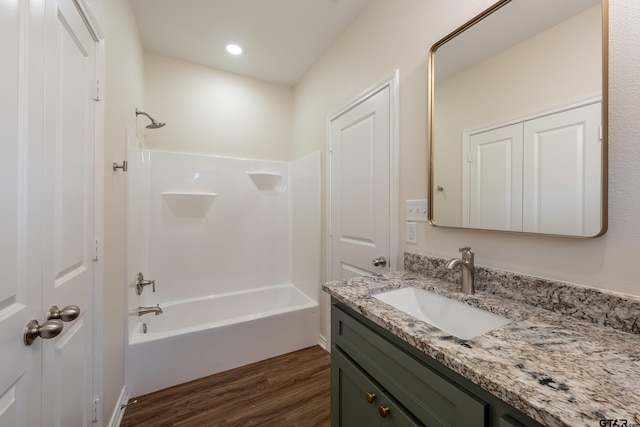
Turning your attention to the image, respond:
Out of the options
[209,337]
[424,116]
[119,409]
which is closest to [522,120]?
[424,116]

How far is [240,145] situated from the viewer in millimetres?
2812

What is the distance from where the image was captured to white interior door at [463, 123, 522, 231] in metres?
0.97

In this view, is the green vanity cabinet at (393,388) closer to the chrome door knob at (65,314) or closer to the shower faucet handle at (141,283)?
the chrome door knob at (65,314)

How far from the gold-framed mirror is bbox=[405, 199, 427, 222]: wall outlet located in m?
0.06

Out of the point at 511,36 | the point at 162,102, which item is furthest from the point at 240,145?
the point at 511,36

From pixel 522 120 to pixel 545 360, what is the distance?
0.84 m

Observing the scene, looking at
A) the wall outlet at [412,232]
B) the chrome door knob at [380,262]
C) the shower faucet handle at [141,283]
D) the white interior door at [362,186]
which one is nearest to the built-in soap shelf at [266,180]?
the white interior door at [362,186]

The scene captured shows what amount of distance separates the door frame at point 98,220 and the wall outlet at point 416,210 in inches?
63.6

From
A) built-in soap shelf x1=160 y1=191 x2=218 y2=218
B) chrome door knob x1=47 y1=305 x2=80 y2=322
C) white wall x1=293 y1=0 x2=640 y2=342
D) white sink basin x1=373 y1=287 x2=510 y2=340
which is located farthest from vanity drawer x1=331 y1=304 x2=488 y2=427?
built-in soap shelf x1=160 y1=191 x2=218 y2=218

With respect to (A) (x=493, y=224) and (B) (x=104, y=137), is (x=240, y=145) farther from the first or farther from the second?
(A) (x=493, y=224)

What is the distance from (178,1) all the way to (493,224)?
97.1 inches

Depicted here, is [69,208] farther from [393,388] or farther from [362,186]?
[362,186]

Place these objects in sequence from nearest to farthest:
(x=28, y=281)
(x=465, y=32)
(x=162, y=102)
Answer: (x=28, y=281) → (x=465, y=32) → (x=162, y=102)

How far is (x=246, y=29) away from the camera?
6.64 ft
